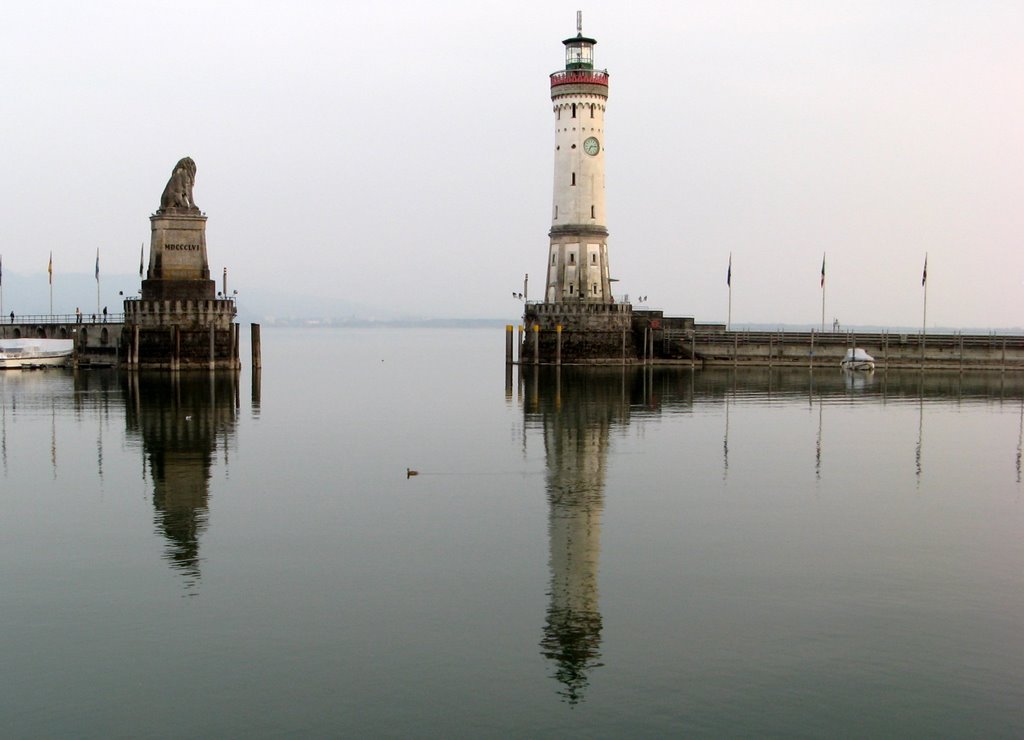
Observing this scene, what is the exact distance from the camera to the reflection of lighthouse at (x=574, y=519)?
22.5 m

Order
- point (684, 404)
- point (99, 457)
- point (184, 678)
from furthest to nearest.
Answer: point (684, 404), point (99, 457), point (184, 678)

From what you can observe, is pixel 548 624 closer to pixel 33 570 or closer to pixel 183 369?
pixel 33 570

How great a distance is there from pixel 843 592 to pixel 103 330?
8517cm

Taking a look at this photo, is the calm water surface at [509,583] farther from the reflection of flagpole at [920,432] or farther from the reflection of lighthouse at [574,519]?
the reflection of flagpole at [920,432]

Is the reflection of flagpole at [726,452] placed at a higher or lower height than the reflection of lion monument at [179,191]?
lower

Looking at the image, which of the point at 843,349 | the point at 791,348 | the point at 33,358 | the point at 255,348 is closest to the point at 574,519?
the point at 255,348

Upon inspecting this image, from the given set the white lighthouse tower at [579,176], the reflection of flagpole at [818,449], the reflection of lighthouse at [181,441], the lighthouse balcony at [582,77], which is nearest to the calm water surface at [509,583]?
the reflection of lighthouse at [181,441]

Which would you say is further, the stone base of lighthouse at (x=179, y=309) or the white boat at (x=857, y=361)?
the white boat at (x=857, y=361)

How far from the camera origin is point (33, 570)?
92.1ft

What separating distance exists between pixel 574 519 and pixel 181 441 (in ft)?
80.0

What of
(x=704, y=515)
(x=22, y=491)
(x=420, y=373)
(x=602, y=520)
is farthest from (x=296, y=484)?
(x=420, y=373)

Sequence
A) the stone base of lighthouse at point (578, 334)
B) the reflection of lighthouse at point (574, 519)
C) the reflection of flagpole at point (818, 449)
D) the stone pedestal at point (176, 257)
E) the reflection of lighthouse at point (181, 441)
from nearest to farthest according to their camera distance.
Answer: the reflection of lighthouse at point (574, 519) < the reflection of lighthouse at point (181, 441) < the reflection of flagpole at point (818, 449) < the stone pedestal at point (176, 257) < the stone base of lighthouse at point (578, 334)

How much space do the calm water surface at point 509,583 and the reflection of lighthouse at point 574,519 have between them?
0.40 ft

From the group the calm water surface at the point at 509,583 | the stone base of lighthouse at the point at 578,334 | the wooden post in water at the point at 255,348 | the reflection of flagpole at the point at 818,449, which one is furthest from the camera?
the stone base of lighthouse at the point at 578,334
